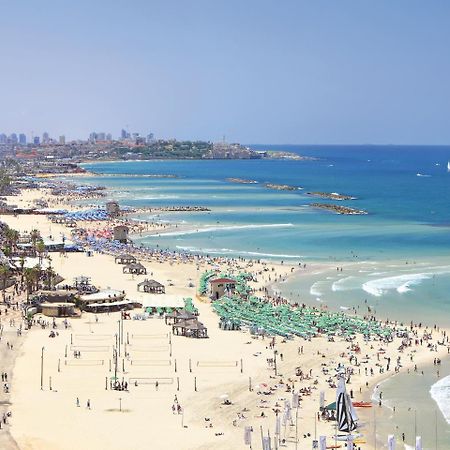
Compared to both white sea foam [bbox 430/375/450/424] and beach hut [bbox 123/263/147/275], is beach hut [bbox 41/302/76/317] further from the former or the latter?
white sea foam [bbox 430/375/450/424]

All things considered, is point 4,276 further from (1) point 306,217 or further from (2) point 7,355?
(1) point 306,217

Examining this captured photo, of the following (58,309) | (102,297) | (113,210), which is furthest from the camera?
(113,210)

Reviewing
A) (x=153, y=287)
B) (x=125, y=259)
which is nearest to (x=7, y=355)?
(x=153, y=287)

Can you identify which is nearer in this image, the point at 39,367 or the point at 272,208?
the point at 39,367

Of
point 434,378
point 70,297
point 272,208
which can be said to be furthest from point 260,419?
point 272,208

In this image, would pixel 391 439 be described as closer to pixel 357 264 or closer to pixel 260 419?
pixel 260 419

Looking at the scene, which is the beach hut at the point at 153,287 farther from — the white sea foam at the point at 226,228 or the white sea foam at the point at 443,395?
the white sea foam at the point at 226,228

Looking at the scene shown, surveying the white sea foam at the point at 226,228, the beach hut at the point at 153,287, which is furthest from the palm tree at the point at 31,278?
the white sea foam at the point at 226,228
